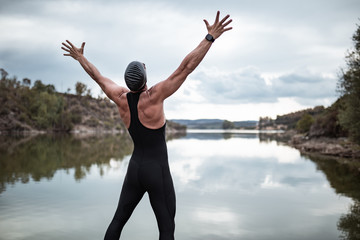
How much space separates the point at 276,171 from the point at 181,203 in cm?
771

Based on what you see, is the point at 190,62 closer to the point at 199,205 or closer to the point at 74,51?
the point at 74,51

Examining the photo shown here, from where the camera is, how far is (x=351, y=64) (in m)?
20.6

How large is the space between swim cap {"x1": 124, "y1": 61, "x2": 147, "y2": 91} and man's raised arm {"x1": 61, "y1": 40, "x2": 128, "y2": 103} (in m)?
0.21

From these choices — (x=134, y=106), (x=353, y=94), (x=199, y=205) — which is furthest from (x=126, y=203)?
(x=353, y=94)

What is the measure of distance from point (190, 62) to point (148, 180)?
1090 millimetres

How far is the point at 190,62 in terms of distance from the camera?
254 centimetres

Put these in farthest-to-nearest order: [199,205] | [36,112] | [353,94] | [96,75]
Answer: [36,112] → [353,94] → [199,205] → [96,75]

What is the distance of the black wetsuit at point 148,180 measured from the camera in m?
2.79

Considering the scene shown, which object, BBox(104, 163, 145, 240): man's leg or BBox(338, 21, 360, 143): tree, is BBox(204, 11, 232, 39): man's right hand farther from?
BBox(338, 21, 360, 143): tree

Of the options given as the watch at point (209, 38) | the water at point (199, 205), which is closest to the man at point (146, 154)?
the watch at point (209, 38)

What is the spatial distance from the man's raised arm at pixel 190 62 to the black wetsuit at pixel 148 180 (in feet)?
0.98

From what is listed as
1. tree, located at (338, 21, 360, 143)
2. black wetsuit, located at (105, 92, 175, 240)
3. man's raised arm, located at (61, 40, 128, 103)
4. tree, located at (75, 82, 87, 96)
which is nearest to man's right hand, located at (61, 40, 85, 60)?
man's raised arm, located at (61, 40, 128, 103)

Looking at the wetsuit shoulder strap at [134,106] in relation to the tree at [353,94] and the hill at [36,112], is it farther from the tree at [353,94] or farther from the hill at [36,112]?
the hill at [36,112]

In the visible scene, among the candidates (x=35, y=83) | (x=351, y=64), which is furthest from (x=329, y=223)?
(x=35, y=83)
